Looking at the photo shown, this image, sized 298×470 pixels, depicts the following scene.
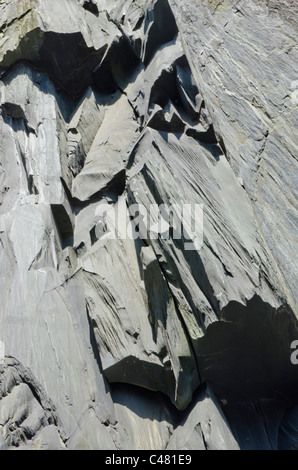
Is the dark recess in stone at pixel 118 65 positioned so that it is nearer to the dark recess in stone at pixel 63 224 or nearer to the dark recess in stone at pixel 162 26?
the dark recess in stone at pixel 162 26

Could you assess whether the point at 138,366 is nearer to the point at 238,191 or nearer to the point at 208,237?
the point at 208,237

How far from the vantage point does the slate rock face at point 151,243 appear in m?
5.02

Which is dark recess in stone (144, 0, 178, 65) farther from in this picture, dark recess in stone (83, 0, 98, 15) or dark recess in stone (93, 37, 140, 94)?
dark recess in stone (83, 0, 98, 15)

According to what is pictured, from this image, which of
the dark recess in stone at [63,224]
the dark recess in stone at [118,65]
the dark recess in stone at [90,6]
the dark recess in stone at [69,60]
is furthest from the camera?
the dark recess in stone at [90,6]

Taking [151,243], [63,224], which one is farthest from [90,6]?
[151,243]

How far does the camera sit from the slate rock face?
502cm

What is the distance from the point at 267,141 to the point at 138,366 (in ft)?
10.4

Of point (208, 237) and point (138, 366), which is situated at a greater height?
point (208, 237)

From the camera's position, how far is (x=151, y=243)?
5.44m

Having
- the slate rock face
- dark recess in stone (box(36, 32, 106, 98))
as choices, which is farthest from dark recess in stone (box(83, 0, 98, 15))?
dark recess in stone (box(36, 32, 106, 98))

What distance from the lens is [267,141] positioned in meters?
6.84

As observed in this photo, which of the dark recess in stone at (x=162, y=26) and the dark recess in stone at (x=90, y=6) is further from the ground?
the dark recess in stone at (x=162, y=26)

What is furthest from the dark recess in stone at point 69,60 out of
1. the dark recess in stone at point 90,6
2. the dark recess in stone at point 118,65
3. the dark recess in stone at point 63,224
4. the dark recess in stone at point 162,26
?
the dark recess in stone at point 63,224
